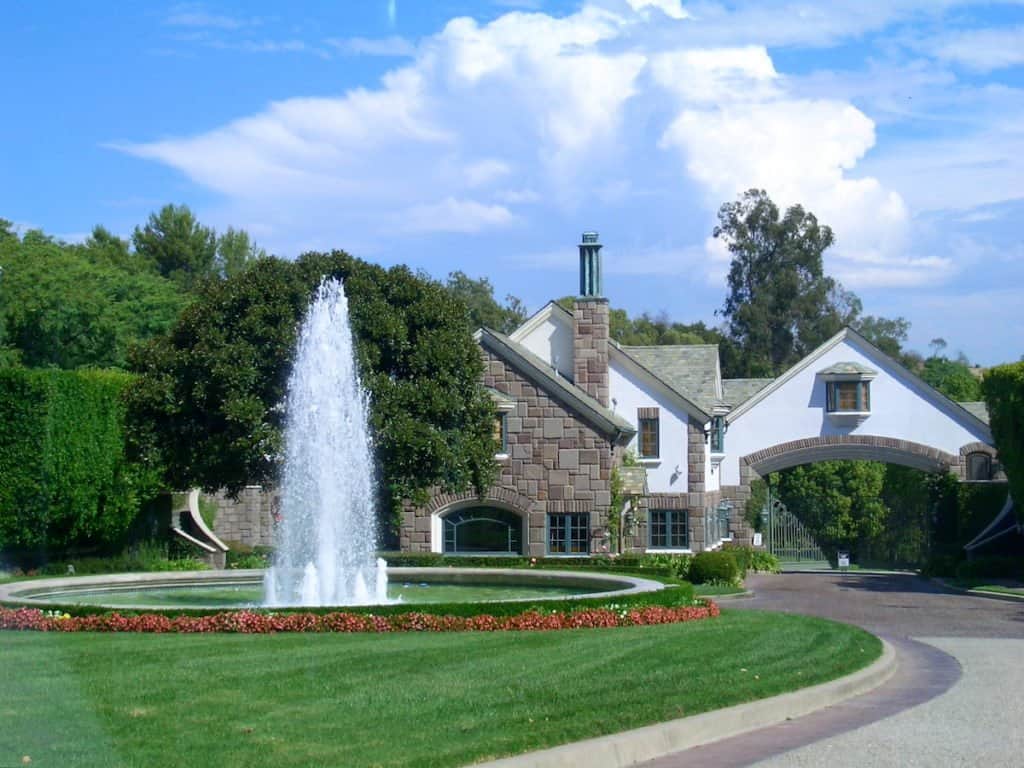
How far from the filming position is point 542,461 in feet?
135

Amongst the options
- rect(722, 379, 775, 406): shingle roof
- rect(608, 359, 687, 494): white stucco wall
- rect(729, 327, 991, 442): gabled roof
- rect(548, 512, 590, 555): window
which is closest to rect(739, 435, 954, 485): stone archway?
rect(729, 327, 991, 442): gabled roof

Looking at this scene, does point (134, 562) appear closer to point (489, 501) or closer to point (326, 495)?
point (489, 501)

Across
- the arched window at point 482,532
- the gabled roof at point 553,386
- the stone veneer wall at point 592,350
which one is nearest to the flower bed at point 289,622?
the gabled roof at point 553,386

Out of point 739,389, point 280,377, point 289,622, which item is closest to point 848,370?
point 739,389

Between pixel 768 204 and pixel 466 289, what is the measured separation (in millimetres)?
21720

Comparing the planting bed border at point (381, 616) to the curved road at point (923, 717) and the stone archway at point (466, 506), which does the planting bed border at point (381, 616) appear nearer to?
the curved road at point (923, 717)

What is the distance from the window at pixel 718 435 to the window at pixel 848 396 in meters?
4.07

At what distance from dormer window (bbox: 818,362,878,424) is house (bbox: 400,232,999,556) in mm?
53

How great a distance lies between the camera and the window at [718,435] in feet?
164

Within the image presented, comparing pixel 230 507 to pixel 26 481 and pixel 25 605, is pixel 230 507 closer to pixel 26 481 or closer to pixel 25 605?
pixel 26 481

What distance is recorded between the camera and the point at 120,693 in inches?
461

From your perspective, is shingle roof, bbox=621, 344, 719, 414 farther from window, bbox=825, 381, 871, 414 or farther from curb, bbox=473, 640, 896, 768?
curb, bbox=473, 640, 896, 768

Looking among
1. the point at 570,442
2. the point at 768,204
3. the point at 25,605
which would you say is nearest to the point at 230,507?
the point at 570,442

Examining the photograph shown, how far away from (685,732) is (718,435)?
39.8 metres
